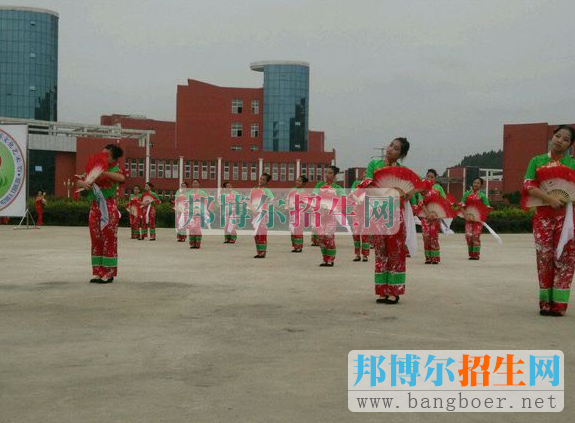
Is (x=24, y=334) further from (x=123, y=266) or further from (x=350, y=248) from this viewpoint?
(x=350, y=248)

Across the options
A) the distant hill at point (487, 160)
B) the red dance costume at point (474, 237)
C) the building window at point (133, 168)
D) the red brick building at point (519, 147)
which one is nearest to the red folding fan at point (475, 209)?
the red dance costume at point (474, 237)

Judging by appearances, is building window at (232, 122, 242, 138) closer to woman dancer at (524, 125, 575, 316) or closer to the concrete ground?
the concrete ground

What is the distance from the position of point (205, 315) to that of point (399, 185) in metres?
2.74

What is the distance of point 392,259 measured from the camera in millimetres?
7742

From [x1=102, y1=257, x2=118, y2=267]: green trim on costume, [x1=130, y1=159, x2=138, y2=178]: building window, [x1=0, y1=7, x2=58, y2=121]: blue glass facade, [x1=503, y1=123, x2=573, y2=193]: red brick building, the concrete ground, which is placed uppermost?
[x1=0, y1=7, x2=58, y2=121]: blue glass facade

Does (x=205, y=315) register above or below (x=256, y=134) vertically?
below

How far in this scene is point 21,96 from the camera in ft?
270

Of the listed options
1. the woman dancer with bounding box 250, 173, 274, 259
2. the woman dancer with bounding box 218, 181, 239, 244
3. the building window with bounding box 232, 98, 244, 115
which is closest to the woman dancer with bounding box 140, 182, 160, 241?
the woman dancer with bounding box 218, 181, 239, 244

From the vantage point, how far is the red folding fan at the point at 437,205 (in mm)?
14172

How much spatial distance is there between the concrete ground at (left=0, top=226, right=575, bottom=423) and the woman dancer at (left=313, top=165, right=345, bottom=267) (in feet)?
4.04

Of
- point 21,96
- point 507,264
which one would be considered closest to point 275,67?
point 21,96

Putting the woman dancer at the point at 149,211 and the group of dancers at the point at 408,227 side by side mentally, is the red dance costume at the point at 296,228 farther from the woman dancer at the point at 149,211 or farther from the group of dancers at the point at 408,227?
the group of dancers at the point at 408,227

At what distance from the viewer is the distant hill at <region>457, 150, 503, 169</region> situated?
121250 mm

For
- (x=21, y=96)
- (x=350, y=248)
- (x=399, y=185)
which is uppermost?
(x=21, y=96)
